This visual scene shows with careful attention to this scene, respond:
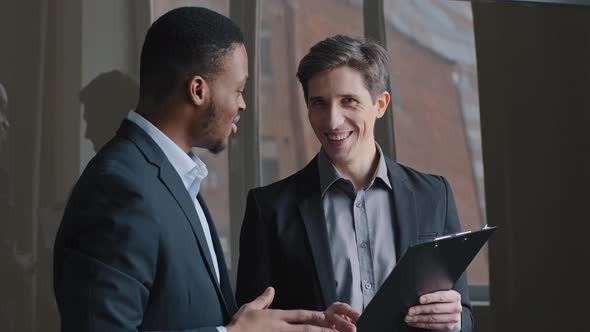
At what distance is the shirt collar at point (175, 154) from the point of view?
4.34 ft

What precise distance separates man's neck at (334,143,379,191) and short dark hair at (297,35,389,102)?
0.55ft

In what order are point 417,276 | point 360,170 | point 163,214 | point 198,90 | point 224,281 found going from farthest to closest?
point 360,170 → point 417,276 → point 224,281 → point 198,90 → point 163,214

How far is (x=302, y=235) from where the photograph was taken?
73.6 inches

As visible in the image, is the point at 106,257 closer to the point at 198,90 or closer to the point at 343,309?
the point at 198,90

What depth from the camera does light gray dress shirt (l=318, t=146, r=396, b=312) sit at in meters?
1.83

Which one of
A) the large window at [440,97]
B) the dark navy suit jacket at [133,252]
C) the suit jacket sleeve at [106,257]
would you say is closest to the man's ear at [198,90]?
the dark navy suit jacket at [133,252]

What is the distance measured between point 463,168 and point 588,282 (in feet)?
2.46

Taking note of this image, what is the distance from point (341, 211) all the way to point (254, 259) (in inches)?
10.2

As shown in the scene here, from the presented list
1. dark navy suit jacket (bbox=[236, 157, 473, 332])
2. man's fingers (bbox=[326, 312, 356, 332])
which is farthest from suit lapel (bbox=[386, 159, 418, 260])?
man's fingers (bbox=[326, 312, 356, 332])

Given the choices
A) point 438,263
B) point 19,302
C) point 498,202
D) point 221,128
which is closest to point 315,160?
point 438,263

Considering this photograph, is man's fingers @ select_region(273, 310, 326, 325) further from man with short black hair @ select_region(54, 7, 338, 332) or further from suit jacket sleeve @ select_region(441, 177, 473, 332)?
suit jacket sleeve @ select_region(441, 177, 473, 332)

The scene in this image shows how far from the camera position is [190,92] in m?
1.32

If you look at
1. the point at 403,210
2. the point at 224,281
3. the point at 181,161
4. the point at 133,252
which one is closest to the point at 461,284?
the point at 403,210

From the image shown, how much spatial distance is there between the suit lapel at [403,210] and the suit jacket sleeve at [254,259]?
1.08 feet
